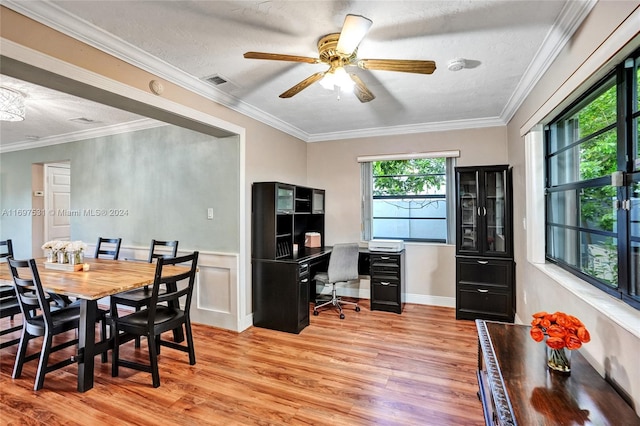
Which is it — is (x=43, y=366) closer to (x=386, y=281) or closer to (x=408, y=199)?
(x=386, y=281)

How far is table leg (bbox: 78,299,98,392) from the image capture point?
234cm

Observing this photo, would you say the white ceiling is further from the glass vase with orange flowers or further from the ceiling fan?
the glass vase with orange flowers

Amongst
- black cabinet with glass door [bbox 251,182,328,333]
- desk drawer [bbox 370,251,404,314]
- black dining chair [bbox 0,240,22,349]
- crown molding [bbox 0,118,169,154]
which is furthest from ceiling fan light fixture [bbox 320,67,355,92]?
black dining chair [bbox 0,240,22,349]

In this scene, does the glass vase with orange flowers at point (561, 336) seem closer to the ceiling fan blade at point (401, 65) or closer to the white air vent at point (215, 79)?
the ceiling fan blade at point (401, 65)

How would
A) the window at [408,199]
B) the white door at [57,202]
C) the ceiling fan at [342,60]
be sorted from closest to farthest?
the ceiling fan at [342,60] → the window at [408,199] → the white door at [57,202]

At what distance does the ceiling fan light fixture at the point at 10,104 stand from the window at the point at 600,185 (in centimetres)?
464

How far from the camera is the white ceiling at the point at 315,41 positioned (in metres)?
1.84

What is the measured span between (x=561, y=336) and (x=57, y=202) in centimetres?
723

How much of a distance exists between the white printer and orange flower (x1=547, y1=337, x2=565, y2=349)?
2623 mm

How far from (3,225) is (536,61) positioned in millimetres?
8158

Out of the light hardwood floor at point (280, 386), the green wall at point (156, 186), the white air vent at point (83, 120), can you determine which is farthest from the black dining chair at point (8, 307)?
the white air vent at point (83, 120)

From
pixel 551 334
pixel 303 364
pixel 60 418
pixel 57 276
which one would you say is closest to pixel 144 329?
pixel 60 418

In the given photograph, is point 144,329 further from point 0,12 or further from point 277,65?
point 277,65

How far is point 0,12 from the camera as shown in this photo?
1.70 m
